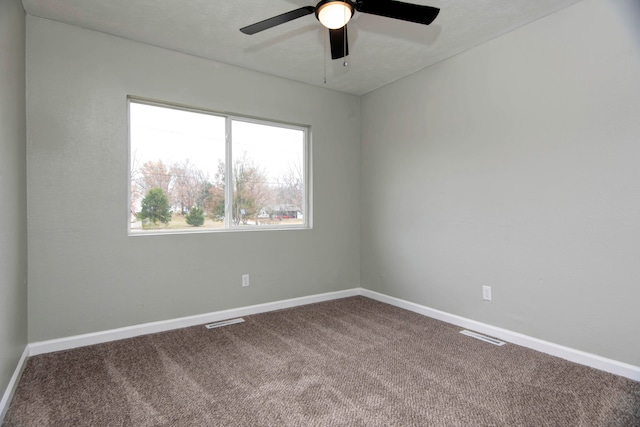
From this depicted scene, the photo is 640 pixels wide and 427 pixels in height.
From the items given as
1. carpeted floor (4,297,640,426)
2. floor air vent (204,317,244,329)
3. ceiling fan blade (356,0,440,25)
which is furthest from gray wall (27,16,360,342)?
ceiling fan blade (356,0,440,25)

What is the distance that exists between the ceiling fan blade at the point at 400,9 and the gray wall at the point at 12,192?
2.00 m

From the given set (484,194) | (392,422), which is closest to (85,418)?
(392,422)

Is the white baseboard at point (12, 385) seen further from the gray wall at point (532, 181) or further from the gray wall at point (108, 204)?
the gray wall at point (532, 181)

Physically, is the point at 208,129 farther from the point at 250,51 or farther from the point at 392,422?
the point at 392,422

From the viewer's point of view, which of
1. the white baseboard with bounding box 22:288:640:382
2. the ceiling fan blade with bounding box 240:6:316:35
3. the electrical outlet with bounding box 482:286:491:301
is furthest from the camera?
the electrical outlet with bounding box 482:286:491:301

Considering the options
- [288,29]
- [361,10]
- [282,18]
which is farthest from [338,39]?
[288,29]

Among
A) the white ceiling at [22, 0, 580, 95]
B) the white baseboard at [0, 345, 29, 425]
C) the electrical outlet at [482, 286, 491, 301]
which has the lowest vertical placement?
the white baseboard at [0, 345, 29, 425]

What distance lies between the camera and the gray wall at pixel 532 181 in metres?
2.26

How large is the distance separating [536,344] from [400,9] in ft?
8.56

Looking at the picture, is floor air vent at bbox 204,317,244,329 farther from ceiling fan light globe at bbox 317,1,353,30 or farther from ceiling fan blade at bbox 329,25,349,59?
ceiling fan light globe at bbox 317,1,353,30

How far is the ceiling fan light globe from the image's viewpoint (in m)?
1.90

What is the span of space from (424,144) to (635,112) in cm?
168

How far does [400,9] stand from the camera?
75.4 inches

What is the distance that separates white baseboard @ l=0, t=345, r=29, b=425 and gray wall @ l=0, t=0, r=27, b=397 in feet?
0.16
